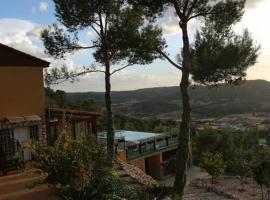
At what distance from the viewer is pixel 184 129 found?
53.2ft

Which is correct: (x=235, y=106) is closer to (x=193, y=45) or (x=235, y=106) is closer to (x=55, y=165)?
(x=193, y=45)

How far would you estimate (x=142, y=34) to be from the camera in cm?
1827

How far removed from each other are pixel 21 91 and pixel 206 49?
25.9ft

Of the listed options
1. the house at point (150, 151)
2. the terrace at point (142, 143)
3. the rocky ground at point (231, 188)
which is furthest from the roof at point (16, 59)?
the rocky ground at point (231, 188)

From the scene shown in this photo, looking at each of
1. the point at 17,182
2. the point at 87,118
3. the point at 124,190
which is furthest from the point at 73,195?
the point at 87,118

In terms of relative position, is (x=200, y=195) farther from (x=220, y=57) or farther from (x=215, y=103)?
(x=215, y=103)

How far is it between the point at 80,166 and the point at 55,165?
776mm

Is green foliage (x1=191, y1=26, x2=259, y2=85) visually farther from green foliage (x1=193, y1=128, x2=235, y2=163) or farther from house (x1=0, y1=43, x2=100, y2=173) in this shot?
green foliage (x1=193, y1=128, x2=235, y2=163)

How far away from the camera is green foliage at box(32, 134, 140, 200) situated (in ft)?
34.4

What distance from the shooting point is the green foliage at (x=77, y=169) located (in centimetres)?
1050

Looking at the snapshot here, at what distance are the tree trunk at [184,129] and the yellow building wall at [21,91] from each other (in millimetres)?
6063

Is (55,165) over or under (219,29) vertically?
under

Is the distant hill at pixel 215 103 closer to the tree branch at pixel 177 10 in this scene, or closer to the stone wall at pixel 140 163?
the stone wall at pixel 140 163

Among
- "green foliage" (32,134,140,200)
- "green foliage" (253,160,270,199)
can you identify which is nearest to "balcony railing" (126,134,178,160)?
"green foliage" (253,160,270,199)
